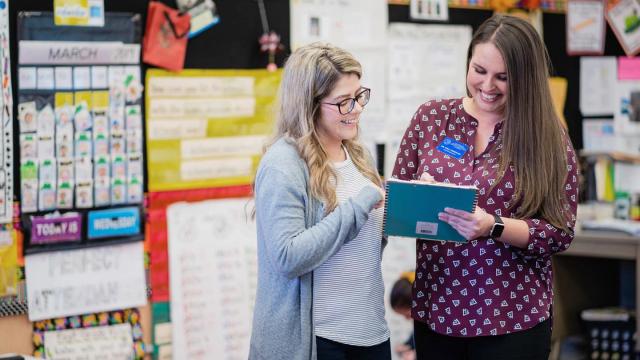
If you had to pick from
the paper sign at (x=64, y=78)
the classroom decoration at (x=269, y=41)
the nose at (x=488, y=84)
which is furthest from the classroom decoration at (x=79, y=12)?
the nose at (x=488, y=84)

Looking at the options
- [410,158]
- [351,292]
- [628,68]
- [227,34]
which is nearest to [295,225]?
[351,292]

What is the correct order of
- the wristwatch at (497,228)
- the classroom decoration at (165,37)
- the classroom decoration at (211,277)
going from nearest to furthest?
the wristwatch at (497,228) → the classroom decoration at (165,37) → the classroom decoration at (211,277)

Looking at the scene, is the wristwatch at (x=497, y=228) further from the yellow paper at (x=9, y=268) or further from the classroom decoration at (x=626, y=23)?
the classroom decoration at (x=626, y=23)

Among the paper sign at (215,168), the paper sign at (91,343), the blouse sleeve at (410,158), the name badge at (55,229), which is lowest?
the paper sign at (91,343)

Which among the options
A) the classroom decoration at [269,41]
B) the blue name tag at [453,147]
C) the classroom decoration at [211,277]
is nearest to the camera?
the blue name tag at [453,147]

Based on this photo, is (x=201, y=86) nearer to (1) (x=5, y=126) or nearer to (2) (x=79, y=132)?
(2) (x=79, y=132)

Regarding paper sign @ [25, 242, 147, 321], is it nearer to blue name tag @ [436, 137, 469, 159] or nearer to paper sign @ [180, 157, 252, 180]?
paper sign @ [180, 157, 252, 180]

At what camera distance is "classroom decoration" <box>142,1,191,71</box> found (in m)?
2.79

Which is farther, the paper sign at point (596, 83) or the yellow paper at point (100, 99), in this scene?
the paper sign at point (596, 83)

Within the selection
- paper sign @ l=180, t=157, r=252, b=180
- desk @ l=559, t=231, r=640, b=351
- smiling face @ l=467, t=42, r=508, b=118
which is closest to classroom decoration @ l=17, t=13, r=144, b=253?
paper sign @ l=180, t=157, r=252, b=180

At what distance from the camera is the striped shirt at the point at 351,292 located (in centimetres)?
182

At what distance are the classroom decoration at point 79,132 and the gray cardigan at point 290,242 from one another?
105 centimetres

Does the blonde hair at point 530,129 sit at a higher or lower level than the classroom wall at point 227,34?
lower

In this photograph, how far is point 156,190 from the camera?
2.86 metres
